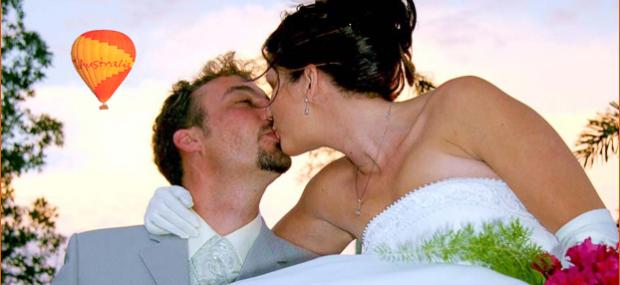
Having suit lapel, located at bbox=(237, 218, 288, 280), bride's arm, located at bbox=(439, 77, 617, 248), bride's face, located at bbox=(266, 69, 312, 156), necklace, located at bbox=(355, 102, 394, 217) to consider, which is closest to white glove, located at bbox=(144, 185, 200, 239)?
suit lapel, located at bbox=(237, 218, 288, 280)

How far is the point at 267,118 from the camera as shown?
445 centimetres

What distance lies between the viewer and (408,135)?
325cm

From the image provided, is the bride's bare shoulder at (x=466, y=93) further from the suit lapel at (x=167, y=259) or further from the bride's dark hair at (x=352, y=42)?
the suit lapel at (x=167, y=259)

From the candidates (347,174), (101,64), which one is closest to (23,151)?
(101,64)

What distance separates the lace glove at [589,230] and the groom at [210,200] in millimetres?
1696

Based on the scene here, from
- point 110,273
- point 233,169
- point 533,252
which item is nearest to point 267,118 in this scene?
point 233,169

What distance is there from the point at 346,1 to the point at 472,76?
543 mm

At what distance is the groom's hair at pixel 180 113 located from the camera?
15.6 ft

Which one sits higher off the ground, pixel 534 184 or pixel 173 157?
pixel 534 184

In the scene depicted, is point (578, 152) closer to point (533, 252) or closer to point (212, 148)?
point (212, 148)

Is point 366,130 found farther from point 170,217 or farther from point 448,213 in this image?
point 170,217

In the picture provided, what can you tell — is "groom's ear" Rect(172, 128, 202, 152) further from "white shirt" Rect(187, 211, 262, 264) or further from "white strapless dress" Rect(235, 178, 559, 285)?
"white strapless dress" Rect(235, 178, 559, 285)

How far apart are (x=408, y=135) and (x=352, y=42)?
0.37 m

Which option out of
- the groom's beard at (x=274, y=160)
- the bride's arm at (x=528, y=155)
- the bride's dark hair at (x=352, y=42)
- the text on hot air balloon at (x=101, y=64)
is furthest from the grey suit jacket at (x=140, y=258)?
the text on hot air balloon at (x=101, y=64)
